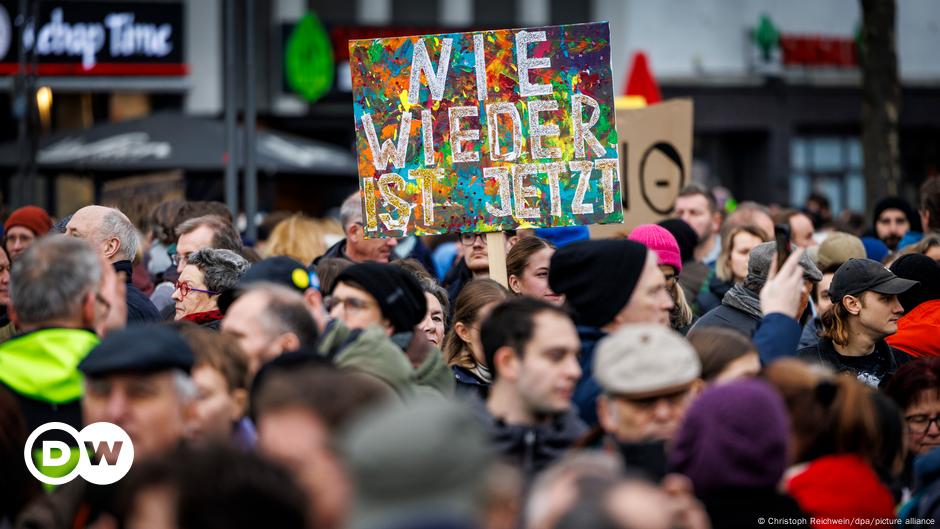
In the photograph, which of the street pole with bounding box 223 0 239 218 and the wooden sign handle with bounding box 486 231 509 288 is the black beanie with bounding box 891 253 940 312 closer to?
the wooden sign handle with bounding box 486 231 509 288

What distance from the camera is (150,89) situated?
26156 mm

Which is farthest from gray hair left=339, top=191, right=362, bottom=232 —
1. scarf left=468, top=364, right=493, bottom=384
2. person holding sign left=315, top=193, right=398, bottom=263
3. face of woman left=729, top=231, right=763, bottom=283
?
face of woman left=729, top=231, right=763, bottom=283

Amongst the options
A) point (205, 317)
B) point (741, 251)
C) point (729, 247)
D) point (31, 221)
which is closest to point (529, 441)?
point (205, 317)

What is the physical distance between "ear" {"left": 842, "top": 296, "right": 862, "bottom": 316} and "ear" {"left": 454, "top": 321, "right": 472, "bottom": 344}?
6.20ft

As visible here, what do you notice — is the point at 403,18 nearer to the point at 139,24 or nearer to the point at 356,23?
the point at 356,23

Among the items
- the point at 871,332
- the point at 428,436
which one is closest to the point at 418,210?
the point at 871,332

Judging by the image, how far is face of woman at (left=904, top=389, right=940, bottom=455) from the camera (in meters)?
6.15

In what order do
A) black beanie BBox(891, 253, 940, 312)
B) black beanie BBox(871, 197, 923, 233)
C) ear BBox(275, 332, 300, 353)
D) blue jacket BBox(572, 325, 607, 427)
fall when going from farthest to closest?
black beanie BBox(871, 197, 923, 233) < black beanie BBox(891, 253, 940, 312) < blue jacket BBox(572, 325, 607, 427) < ear BBox(275, 332, 300, 353)

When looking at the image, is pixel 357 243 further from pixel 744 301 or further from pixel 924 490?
pixel 924 490

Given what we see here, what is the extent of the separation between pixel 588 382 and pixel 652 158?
5657mm

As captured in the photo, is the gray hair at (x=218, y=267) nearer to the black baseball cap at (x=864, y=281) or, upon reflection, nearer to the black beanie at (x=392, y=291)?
the black beanie at (x=392, y=291)

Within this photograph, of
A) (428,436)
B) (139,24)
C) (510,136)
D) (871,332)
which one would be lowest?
(871,332)

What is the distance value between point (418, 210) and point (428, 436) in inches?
174

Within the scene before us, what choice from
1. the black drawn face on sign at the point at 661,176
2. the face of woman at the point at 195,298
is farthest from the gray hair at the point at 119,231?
the black drawn face on sign at the point at 661,176
